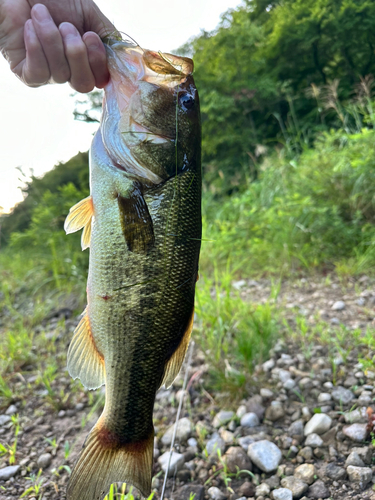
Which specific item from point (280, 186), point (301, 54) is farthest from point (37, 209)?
point (301, 54)

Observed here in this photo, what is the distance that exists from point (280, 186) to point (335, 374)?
316 cm

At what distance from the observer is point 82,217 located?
1.33m

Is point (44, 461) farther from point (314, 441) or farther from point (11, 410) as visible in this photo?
point (314, 441)

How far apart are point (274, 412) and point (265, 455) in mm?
299

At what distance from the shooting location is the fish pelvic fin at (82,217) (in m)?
1.30

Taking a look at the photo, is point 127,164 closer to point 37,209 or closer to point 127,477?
point 127,477

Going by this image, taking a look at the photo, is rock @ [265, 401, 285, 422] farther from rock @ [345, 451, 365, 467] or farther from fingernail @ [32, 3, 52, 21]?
fingernail @ [32, 3, 52, 21]

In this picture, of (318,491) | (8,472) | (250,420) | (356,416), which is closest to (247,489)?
(318,491)

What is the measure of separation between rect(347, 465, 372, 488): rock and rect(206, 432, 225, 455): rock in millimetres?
588

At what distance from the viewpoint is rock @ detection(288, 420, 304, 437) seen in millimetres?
1814

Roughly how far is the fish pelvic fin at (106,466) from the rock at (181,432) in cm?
76

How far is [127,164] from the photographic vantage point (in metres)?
1.28

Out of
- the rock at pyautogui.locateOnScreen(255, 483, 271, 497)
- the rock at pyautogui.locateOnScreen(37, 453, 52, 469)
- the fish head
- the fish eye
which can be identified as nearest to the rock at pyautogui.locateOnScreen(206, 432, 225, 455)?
the rock at pyautogui.locateOnScreen(255, 483, 271, 497)

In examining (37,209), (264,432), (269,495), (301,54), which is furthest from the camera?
(301,54)
